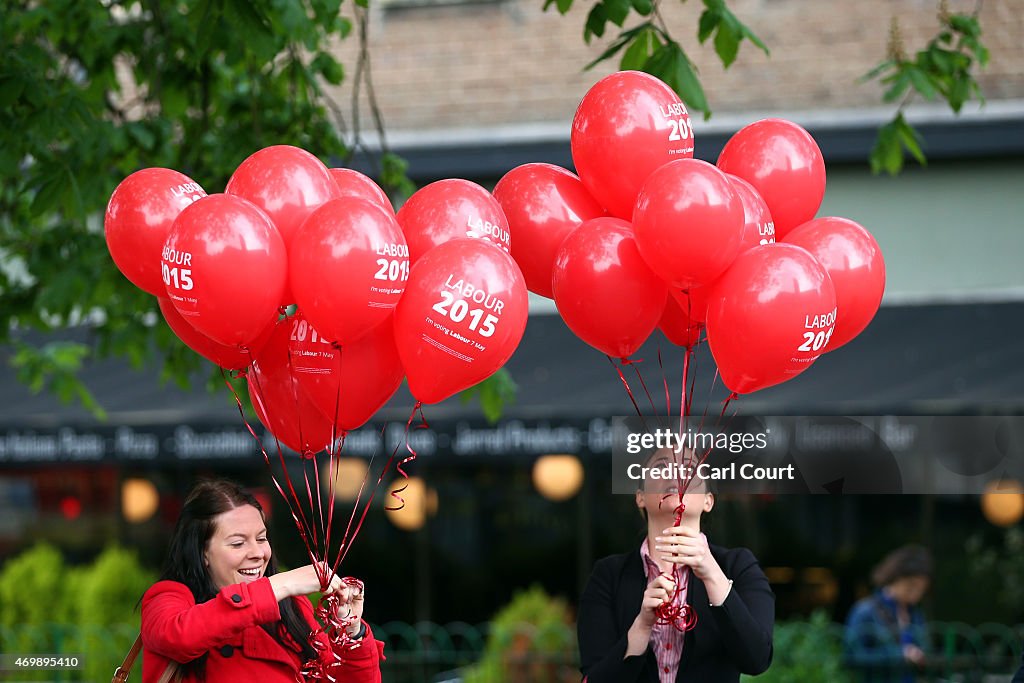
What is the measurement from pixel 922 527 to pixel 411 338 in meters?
6.88

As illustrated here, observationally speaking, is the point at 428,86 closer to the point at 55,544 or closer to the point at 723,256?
the point at 55,544

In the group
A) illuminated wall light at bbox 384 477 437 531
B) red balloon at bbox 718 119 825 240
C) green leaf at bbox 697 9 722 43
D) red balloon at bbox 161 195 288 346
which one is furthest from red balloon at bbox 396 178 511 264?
illuminated wall light at bbox 384 477 437 531

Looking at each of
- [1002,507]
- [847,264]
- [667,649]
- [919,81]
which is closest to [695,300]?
[847,264]

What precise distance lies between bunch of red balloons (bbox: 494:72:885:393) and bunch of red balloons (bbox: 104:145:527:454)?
0.28 metres

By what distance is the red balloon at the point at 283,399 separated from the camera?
13.1 feet

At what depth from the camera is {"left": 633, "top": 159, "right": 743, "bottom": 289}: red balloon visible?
11.9 feet

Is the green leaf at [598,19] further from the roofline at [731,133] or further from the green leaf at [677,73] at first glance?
the roofline at [731,133]

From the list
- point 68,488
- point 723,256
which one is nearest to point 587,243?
point 723,256

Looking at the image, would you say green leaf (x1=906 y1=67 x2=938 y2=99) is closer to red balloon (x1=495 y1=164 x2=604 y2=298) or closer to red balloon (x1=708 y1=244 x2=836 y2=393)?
red balloon (x1=495 y1=164 x2=604 y2=298)

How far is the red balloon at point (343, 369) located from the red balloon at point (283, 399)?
7 cm

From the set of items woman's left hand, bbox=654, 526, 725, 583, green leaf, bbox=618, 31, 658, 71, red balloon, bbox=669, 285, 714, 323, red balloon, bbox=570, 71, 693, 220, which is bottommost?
woman's left hand, bbox=654, 526, 725, 583

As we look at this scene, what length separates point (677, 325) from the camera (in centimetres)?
433

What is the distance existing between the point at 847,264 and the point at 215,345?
1.94m

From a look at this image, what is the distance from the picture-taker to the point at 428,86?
10719mm
